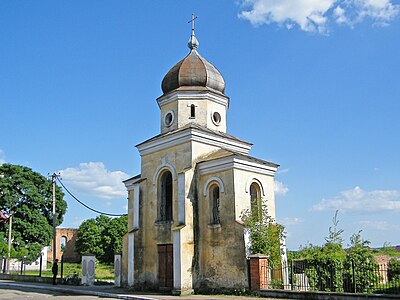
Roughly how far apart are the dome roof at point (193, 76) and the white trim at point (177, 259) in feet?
26.6

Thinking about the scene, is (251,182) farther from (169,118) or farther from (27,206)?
(27,206)

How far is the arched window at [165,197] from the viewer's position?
22344 millimetres

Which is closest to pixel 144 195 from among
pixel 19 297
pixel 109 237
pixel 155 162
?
pixel 155 162

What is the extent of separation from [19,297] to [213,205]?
926cm

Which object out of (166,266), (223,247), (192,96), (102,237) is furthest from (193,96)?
(102,237)

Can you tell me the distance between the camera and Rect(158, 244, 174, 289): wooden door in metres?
20.9

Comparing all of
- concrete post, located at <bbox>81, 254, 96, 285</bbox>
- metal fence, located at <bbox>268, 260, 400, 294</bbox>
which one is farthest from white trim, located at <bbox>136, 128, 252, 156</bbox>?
concrete post, located at <bbox>81, 254, 96, 285</bbox>

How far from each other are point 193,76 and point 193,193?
21.5 feet

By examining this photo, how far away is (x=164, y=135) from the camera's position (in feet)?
74.2

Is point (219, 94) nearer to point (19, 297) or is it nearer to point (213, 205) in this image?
point (213, 205)

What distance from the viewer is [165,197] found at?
22672 mm

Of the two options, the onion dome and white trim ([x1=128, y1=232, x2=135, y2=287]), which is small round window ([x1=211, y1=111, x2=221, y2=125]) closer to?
the onion dome

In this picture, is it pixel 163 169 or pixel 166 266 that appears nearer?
pixel 166 266

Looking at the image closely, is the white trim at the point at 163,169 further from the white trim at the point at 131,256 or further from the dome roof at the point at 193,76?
the dome roof at the point at 193,76
